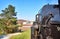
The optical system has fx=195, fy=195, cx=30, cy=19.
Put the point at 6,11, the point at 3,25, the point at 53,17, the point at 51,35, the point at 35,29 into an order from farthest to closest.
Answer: the point at 6,11
the point at 3,25
the point at 35,29
the point at 53,17
the point at 51,35

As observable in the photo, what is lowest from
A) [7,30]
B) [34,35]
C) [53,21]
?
[7,30]

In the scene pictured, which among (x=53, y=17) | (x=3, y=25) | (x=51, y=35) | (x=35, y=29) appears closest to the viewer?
(x=51, y=35)

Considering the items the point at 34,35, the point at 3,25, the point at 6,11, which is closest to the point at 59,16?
the point at 34,35

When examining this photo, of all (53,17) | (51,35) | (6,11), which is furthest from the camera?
(6,11)

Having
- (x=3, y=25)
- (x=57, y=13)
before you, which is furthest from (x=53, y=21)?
(x=3, y=25)

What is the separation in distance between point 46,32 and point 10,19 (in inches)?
1530

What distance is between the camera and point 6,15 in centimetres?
4344

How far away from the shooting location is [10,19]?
141 feet

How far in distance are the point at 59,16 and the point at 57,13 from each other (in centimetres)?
33

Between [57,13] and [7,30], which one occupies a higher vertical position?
[57,13]

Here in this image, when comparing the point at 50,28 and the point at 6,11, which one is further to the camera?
the point at 6,11

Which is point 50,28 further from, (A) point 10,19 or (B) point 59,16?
(A) point 10,19

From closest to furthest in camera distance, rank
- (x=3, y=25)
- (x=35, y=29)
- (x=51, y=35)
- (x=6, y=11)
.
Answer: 1. (x=51, y=35)
2. (x=35, y=29)
3. (x=3, y=25)
4. (x=6, y=11)

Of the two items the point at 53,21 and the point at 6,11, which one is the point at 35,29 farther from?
the point at 6,11
